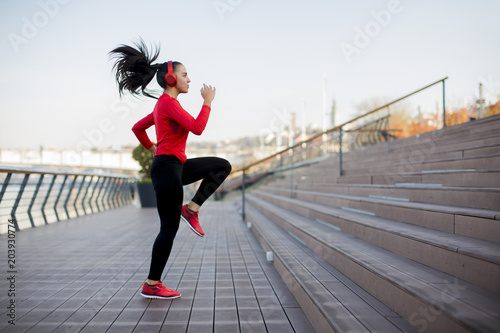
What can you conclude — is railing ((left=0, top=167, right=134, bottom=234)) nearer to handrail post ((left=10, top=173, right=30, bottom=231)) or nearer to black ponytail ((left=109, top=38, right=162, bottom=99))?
handrail post ((left=10, top=173, right=30, bottom=231))

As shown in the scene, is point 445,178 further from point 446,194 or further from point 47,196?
point 47,196

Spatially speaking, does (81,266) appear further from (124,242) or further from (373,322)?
(373,322)

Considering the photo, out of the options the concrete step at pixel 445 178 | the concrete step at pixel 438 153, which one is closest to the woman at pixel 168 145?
the concrete step at pixel 445 178

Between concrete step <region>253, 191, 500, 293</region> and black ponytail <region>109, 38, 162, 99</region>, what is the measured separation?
7.43ft

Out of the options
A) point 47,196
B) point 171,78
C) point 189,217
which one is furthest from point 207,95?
point 47,196

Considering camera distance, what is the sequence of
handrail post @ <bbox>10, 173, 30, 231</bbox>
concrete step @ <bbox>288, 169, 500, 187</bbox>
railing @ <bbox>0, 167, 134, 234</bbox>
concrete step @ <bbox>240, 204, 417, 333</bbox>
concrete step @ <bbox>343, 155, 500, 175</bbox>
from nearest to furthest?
1. concrete step @ <bbox>240, 204, 417, 333</bbox>
2. concrete step @ <bbox>288, 169, 500, 187</bbox>
3. concrete step @ <bbox>343, 155, 500, 175</bbox>
4. railing @ <bbox>0, 167, 134, 234</bbox>
5. handrail post @ <bbox>10, 173, 30, 231</bbox>

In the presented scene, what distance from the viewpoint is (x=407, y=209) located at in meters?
3.04

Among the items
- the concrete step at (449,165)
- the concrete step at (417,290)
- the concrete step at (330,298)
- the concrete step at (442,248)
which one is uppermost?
the concrete step at (449,165)

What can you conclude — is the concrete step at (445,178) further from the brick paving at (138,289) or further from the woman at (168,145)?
the woman at (168,145)

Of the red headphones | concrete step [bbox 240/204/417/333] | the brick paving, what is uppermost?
the red headphones

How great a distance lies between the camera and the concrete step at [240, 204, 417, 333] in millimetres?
1679

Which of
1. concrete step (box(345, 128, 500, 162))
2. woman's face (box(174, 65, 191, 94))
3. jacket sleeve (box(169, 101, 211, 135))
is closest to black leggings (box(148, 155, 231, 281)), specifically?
jacket sleeve (box(169, 101, 211, 135))

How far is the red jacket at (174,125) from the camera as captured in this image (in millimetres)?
2396

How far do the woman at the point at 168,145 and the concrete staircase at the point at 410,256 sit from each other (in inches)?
39.6
